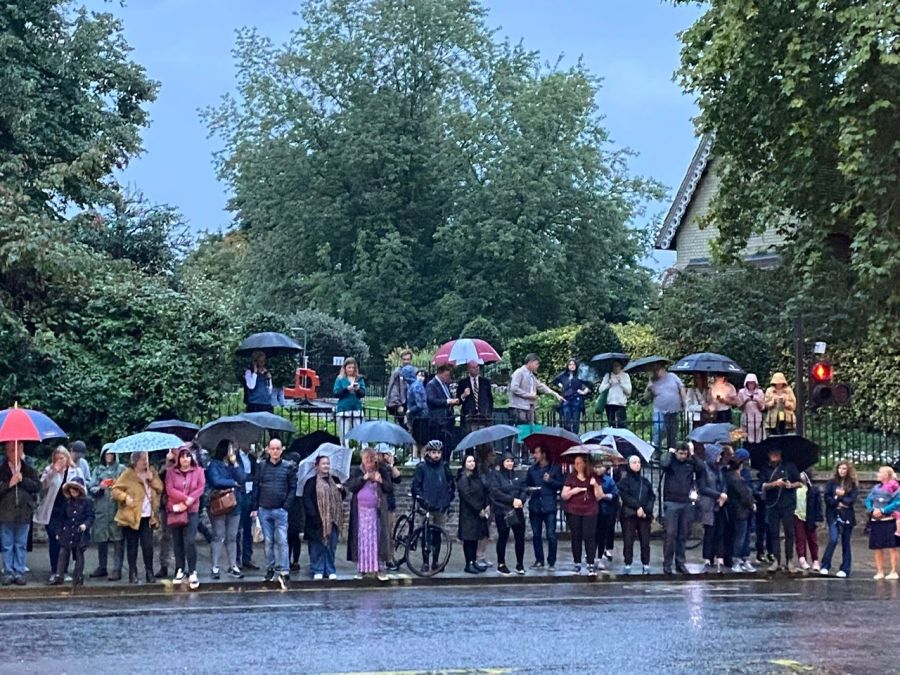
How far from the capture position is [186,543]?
18266 millimetres

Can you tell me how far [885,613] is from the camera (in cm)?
1602

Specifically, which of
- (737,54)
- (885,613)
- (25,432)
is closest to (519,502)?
(885,613)

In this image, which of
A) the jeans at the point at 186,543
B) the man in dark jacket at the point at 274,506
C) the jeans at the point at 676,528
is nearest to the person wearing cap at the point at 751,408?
the jeans at the point at 676,528

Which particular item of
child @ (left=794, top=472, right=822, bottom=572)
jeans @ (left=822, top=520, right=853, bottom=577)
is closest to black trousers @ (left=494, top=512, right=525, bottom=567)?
child @ (left=794, top=472, right=822, bottom=572)

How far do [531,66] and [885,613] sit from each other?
1613 inches

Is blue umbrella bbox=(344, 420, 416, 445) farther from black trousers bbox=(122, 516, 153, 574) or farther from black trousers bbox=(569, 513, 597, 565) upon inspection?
black trousers bbox=(122, 516, 153, 574)

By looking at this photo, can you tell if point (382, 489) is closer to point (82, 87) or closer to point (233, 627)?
point (233, 627)

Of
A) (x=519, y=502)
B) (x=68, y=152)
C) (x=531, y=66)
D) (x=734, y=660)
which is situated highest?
(x=531, y=66)

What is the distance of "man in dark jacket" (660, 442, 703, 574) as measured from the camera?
20000 millimetres

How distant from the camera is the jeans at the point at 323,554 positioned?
61.5ft

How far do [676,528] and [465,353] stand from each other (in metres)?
5.35

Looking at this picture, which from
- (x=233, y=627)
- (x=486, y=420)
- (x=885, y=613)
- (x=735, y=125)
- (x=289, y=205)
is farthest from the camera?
(x=289, y=205)

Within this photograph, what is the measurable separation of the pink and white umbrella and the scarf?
501cm

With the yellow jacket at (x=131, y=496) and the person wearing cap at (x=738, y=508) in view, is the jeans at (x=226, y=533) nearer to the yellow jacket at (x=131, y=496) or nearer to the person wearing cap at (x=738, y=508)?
the yellow jacket at (x=131, y=496)
